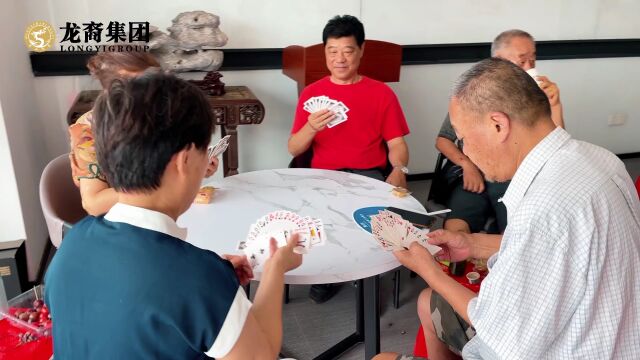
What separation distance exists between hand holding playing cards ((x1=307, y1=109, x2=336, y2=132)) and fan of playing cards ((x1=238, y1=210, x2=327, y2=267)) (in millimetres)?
767

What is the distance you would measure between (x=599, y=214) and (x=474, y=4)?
10.3ft

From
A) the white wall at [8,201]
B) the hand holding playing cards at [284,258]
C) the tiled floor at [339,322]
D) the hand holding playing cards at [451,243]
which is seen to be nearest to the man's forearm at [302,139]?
the tiled floor at [339,322]

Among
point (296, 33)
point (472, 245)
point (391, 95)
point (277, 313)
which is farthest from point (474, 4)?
point (277, 313)

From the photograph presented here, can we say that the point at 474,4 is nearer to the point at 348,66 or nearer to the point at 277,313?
the point at 348,66

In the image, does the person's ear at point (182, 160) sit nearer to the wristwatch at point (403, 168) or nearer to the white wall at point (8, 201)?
the wristwatch at point (403, 168)

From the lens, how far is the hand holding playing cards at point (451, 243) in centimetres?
163

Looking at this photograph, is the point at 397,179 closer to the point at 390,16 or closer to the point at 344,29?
the point at 344,29

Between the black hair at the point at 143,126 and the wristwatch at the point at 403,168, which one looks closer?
the black hair at the point at 143,126

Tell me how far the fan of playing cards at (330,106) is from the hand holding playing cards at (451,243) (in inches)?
37.6

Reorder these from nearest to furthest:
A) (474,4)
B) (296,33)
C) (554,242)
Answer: (554,242) < (296,33) < (474,4)

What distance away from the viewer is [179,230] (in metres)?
0.94

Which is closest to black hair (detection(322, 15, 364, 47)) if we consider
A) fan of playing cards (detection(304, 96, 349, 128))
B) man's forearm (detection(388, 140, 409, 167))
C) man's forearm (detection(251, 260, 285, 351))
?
fan of playing cards (detection(304, 96, 349, 128))

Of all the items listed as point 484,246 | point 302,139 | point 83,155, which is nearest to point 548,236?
point 484,246

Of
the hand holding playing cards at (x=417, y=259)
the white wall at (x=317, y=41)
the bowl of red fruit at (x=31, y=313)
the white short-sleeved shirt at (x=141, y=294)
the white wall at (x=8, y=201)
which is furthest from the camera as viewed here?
the white wall at (x=317, y=41)
